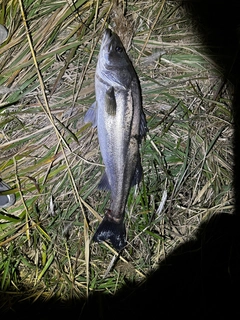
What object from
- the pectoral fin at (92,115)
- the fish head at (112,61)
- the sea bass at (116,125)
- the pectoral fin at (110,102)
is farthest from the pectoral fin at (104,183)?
the fish head at (112,61)

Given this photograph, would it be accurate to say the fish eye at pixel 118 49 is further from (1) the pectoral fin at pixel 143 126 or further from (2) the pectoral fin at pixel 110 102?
(1) the pectoral fin at pixel 143 126

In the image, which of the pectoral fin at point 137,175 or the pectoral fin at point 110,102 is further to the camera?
the pectoral fin at point 137,175

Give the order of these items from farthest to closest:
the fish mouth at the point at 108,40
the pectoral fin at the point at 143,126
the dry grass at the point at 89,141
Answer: the dry grass at the point at 89,141, the pectoral fin at the point at 143,126, the fish mouth at the point at 108,40

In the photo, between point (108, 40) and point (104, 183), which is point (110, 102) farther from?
point (104, 183)

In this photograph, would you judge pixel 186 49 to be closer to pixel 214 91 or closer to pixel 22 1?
pixel 214 91

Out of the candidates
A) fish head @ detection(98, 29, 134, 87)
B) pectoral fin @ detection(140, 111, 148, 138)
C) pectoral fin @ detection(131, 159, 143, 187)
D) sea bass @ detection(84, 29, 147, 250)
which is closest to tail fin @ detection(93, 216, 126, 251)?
sea bass @ detection(84, 29, 147, 250)

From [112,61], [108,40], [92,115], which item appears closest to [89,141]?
[92,115]

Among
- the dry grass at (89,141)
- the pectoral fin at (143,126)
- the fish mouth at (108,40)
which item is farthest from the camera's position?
the dry grass at (89,141)

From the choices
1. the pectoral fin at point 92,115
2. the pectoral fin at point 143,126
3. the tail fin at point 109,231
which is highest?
the pectoral fin at point 92,115

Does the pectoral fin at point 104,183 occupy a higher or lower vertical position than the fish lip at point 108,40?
lower
